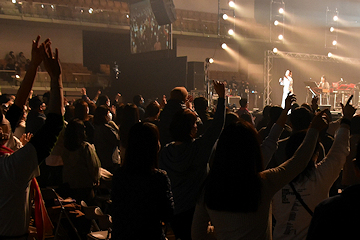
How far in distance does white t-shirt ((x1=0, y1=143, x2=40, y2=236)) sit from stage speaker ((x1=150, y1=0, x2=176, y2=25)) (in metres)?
11.6

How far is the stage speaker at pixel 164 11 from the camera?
12.7 metres

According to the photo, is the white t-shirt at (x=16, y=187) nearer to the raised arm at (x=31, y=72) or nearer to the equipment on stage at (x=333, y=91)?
the raised arm at (x=31, y=72)

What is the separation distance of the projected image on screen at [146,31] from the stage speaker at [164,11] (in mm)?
631

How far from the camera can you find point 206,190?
1588 millimetres

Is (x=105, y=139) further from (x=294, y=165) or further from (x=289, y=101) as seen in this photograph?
(x=294, y=165)

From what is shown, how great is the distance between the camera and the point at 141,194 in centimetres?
192

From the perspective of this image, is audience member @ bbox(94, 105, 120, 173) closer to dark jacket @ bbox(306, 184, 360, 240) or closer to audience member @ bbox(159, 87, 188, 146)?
audience member @ bbox(159, 87, 188, 146)

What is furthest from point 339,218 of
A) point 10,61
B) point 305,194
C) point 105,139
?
point 10,61

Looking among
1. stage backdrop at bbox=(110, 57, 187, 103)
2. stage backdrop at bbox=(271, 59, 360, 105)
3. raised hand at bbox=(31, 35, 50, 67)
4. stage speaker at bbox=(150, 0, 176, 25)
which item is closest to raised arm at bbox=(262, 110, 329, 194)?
raised hand at bbox=(31, 35, 50, 67)

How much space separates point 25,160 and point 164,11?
A: 463 inches

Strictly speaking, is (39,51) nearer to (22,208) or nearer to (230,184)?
(22,208)

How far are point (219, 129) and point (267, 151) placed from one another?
13.0 inches

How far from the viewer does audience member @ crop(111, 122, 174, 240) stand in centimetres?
193

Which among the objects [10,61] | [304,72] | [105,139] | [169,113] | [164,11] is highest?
[164,11]
